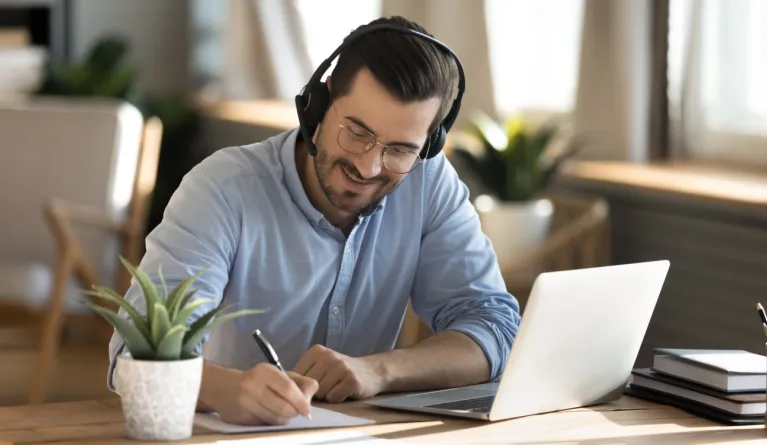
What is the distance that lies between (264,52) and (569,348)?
4511 mm

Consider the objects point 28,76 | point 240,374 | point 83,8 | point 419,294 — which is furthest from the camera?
point 83,8

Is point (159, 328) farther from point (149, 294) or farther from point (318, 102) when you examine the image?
point (318, 102)

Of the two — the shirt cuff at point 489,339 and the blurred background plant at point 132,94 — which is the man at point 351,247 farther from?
the blurred background plant at point 132,94

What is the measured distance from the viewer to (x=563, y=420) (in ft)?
5.66

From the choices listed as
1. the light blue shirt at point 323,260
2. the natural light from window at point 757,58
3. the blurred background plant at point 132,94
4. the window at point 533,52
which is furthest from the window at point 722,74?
the blurred background plant at point 132,94

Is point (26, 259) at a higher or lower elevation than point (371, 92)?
lower

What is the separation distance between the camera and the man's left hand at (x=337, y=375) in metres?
1.78

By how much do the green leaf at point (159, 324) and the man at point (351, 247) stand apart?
15 cm

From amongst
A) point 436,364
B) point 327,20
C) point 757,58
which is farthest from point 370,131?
point 327,20

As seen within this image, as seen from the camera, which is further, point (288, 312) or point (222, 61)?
point (222, 61)

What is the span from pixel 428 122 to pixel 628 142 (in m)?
1.92

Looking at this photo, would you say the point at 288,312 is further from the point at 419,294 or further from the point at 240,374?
the point at 240,374

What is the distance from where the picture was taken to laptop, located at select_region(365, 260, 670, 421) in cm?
163

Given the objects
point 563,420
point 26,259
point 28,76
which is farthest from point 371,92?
point 28,76
